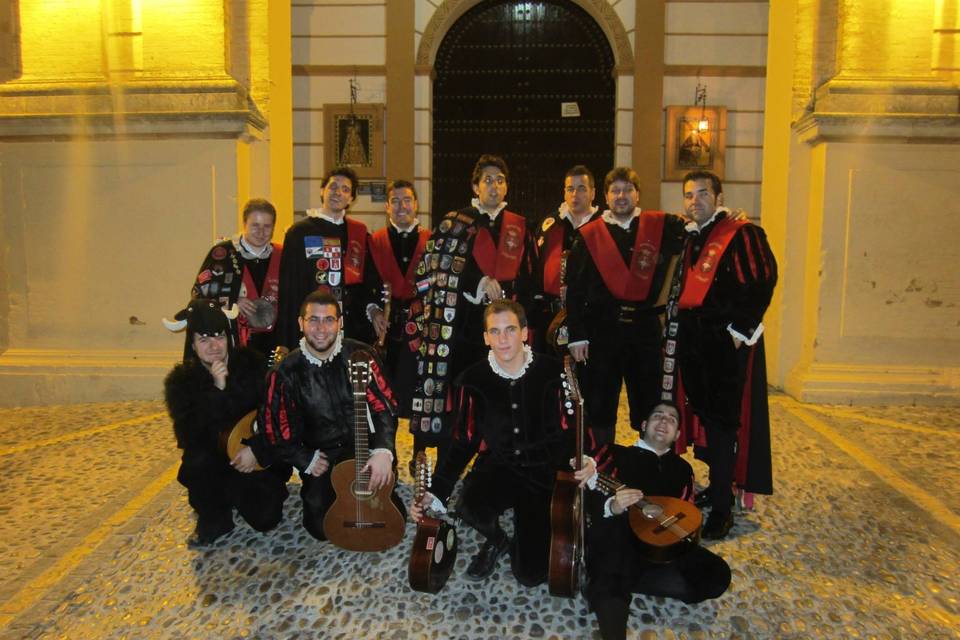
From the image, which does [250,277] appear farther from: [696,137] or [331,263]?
[696,137]

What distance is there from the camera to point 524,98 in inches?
324

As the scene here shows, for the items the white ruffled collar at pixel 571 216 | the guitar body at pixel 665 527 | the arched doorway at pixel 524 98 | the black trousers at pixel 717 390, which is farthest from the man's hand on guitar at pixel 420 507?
the arched doorway at pixel 524 98

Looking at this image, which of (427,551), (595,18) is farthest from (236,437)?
(595,18)

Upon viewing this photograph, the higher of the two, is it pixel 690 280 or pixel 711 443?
pixel 690 280

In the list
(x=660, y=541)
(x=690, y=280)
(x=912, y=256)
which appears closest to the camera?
(x=660, y=541)

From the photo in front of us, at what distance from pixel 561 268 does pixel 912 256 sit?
384 cm

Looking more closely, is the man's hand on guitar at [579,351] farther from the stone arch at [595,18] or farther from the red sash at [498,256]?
the stone arch at [595,18]

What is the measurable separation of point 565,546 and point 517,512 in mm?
380

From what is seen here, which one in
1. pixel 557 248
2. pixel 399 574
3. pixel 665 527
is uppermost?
pixel 557 248

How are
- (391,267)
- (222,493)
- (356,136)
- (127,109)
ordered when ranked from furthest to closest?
(356,136), (127,109), (391,267), (222,493)

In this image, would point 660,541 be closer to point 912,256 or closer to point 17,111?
point 912,256

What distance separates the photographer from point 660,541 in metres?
2.83

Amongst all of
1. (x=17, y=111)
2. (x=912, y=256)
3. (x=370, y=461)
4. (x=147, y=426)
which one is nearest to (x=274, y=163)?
(x=17, y=111)

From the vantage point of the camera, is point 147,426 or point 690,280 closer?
point 690,280
